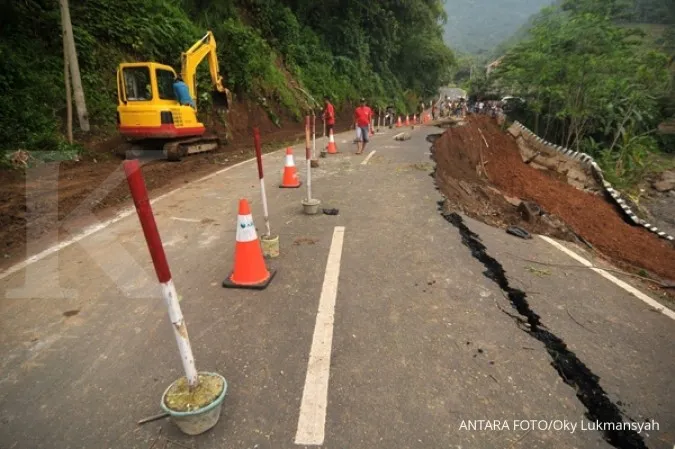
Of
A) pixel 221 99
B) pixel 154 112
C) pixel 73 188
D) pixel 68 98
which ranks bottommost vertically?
pixel 73 188

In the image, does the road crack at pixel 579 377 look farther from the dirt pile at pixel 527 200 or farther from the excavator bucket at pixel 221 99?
the excavator bucket at pixel 221 99

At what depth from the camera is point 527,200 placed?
905 centimetres

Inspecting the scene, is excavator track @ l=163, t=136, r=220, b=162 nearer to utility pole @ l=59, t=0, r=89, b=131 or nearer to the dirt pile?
utility pole @ l=59, t=0, r=89, b=131

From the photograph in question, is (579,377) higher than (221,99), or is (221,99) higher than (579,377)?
(221,99)

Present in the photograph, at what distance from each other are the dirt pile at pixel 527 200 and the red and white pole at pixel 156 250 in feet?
16.6

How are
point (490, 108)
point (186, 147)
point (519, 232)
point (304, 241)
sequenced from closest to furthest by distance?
point (304, 241), point (519, 232), point (186, 147), point (490, 108)

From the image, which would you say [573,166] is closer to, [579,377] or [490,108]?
[579,377]

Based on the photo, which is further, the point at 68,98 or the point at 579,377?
the point at 68,98

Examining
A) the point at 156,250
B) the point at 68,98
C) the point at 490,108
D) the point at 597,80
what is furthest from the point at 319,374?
the point at 490,108

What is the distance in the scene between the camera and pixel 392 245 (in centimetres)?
461

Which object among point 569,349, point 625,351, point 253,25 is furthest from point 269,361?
point 253,25

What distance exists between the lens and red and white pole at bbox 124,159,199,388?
1729 mm

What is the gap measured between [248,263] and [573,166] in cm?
1551

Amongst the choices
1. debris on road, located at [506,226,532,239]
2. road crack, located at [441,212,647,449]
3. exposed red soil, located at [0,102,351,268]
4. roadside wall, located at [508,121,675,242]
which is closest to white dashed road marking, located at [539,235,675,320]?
debris on road, located at [506,226,532,239]
